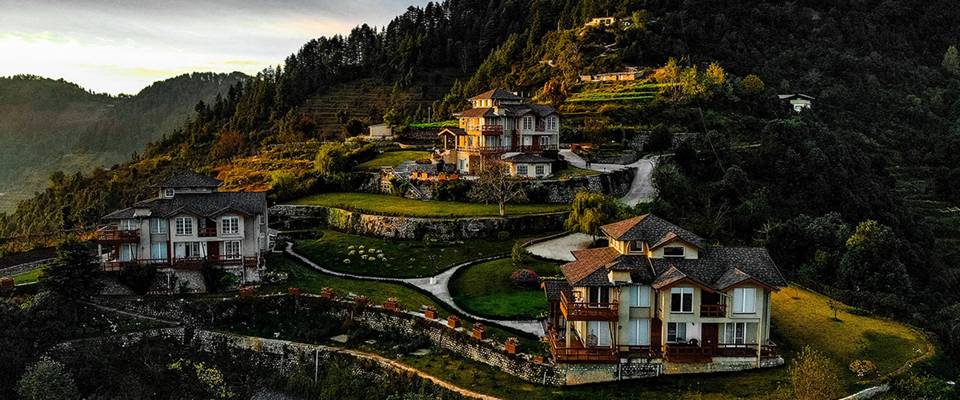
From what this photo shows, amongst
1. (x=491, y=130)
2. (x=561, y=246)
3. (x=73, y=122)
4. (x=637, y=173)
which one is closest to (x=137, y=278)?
(x=561, y=246)

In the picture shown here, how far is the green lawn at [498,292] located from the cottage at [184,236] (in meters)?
11.5

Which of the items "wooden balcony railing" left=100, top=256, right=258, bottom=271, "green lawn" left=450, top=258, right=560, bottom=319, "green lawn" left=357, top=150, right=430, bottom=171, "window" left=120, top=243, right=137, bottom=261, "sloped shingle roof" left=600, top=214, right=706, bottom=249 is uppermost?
"green lawn" left=357, top=150, right=430, bottom=171

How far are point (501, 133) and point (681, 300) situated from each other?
3526 cm

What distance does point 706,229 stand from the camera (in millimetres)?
46344

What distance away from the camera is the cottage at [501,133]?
61406mm

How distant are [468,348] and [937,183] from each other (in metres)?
67.4

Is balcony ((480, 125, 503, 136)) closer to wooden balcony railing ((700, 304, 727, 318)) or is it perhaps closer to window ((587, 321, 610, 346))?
window ((587, 321, 610, 346))

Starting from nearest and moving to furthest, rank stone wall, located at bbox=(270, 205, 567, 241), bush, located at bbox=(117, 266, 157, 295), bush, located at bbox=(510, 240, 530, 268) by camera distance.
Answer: bush, located at bbox=(117, 266, 157, 295) < bush, located at bbox=(510, 240, 530, 268) < stone wall, located at bbox=(270, 205, 567, 241)

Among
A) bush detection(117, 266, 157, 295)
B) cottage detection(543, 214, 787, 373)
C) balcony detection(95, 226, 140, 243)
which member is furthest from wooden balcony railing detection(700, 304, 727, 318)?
balcony detection(95, 226, 140, 243)

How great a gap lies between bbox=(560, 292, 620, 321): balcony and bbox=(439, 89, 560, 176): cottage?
31.6m

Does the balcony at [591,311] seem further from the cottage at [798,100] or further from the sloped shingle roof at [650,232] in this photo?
the cottage at [798,100]

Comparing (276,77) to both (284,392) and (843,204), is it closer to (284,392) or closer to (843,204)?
(843,204)

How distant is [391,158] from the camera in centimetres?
6994

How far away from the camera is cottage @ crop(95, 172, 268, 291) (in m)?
38.6
